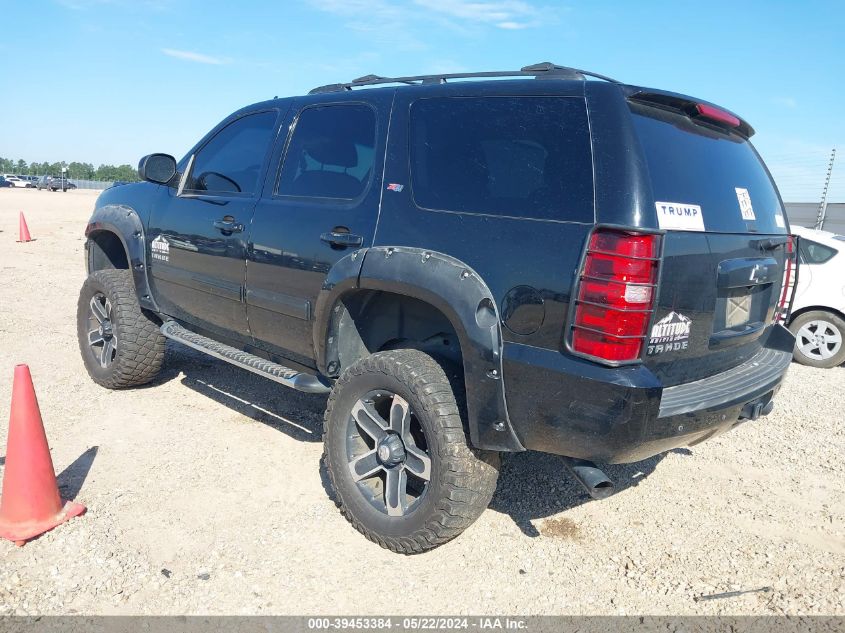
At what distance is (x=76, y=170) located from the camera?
5187 inches

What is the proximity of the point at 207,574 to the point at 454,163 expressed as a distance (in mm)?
2117

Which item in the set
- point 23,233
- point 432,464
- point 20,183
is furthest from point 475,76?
point 20,183

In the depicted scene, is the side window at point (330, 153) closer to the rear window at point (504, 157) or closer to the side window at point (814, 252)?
the rear window at point (504, 157)

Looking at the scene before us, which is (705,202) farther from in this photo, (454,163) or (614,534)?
(614,534)

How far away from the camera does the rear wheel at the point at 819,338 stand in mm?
7117

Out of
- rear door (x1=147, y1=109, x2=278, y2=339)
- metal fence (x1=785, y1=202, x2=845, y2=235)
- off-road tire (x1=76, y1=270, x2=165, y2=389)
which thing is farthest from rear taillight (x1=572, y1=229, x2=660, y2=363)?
metal fence (x1=785, y1=202, x2=845, y2=235)

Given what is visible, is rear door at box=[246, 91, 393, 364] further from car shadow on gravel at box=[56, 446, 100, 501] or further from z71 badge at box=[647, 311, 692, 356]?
z71 badge at box=[647, 311, 692, 356]

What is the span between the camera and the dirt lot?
9.19 feet

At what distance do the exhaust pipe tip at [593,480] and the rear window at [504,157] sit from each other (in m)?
1.00

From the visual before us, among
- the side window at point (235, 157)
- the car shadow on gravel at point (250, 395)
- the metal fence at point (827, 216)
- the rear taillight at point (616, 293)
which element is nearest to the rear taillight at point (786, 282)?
the rear taillight at point (616, 293)

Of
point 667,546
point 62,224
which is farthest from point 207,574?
point 62,224

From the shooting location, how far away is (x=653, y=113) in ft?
8.89

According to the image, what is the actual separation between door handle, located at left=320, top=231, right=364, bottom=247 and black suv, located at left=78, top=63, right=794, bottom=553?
2 centimetres

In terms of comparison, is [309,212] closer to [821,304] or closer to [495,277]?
[495,277]
